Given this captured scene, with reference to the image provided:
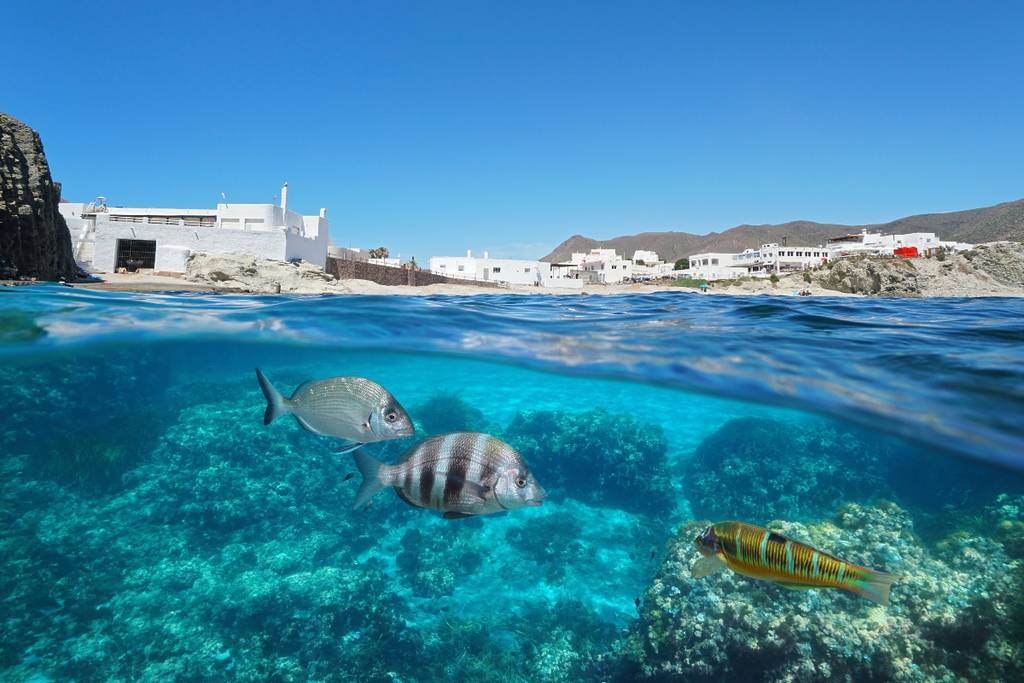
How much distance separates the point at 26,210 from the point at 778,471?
19.0 m

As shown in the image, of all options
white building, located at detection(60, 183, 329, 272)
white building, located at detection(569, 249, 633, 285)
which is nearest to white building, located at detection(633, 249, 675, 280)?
white building, located at detection(569, 249, 633, 285)

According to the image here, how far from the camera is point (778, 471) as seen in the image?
11922 mm

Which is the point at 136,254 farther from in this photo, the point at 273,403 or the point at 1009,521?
the point at 1009,521

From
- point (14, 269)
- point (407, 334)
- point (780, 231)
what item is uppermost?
point (780, 231)

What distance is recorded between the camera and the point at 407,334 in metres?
10.9

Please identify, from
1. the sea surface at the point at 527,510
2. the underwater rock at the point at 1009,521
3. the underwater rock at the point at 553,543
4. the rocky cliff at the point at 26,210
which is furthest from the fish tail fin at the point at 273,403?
the rocky cliff at the point at 26,210

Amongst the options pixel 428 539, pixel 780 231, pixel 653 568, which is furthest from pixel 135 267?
pixel 780 231

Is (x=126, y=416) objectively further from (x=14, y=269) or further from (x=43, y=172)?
(x=43, y=172)

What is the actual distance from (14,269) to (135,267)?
1667cm

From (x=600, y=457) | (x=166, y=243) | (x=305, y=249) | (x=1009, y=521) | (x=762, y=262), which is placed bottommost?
(x=600, y=457)

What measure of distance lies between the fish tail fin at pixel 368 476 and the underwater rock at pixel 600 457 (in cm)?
718

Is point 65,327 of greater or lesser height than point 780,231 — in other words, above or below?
below

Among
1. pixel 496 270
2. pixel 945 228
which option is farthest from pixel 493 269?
pixel 945 228

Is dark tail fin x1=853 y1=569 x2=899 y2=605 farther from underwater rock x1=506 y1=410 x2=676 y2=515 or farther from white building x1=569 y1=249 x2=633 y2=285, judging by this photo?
white building x1=569 y1=249 x2=633 y2=285
